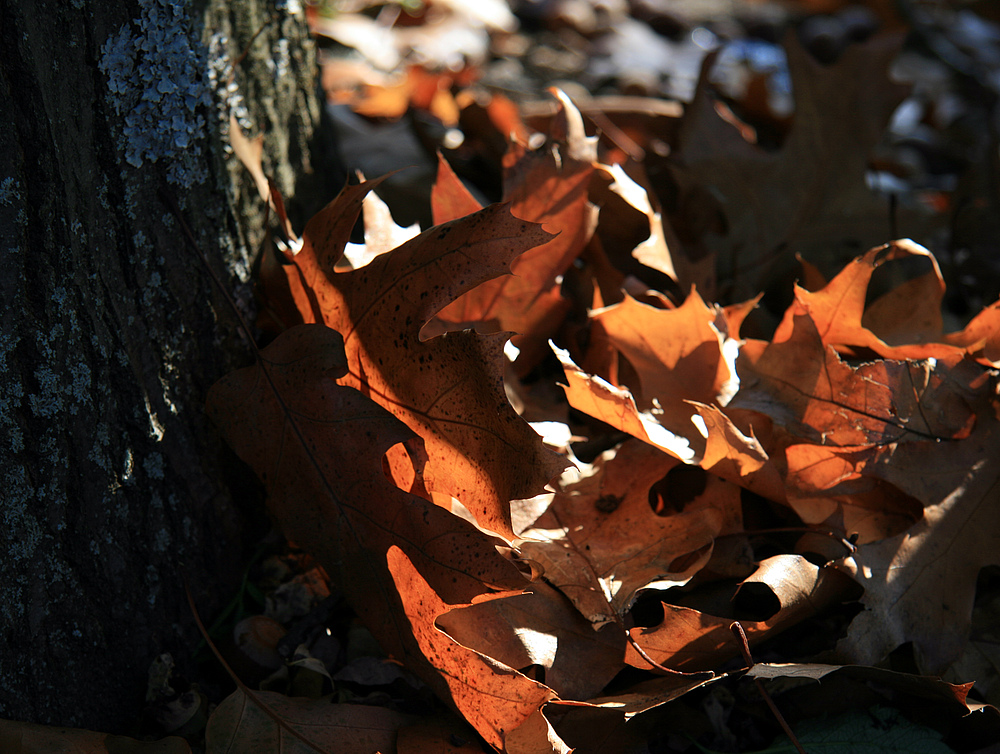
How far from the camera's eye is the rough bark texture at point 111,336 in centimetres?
77

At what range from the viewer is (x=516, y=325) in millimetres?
1173

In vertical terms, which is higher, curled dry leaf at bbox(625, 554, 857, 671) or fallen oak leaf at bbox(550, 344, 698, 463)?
fallen oak leaf at bbox(550, 344, 698, 463)

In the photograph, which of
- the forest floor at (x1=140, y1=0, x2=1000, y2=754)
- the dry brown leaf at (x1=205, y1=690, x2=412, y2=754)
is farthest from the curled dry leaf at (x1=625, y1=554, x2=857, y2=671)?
the dry brown leaf at (x1=205, y1=690, x2=412, y2=754)

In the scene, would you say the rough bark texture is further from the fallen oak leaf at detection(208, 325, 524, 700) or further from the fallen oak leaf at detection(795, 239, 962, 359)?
the fallen oak leaf at detection(795, 239, 962, 359)

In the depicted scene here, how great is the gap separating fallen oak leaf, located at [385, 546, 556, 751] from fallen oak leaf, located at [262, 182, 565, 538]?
107 mm

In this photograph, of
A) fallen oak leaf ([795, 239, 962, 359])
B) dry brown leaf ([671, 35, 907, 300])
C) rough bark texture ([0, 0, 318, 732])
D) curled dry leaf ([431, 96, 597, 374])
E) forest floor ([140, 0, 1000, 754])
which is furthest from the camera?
dry brown leaf ([671, 35, 907, 300])

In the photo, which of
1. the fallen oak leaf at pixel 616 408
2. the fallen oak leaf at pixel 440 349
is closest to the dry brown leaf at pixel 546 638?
the fallen oak leaf at pixel 440 349

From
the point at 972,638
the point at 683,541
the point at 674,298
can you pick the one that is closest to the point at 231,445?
the point at 683,541

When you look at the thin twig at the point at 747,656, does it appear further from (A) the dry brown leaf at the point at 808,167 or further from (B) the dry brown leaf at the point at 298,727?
(A) the dry brown leaf at the point at 808,167

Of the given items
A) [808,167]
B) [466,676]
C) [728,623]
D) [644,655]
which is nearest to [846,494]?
[728,623]

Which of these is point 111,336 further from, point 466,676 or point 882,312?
point 882,312

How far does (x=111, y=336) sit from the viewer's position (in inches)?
33.3

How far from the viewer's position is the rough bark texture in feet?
2.51

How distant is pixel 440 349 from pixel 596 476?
0.31 m
